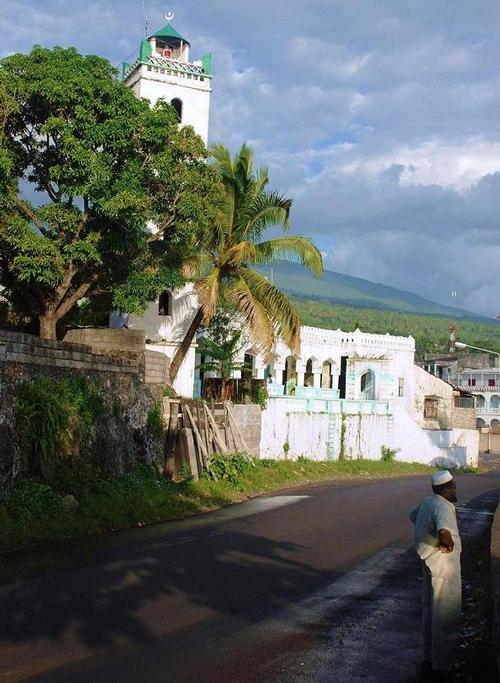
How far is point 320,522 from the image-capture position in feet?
50.3

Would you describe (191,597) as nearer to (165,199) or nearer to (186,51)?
(165,199)

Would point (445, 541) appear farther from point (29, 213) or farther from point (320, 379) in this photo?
point (320, 379)

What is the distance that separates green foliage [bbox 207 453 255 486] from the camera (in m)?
20.3

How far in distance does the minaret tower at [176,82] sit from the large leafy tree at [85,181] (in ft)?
35.2

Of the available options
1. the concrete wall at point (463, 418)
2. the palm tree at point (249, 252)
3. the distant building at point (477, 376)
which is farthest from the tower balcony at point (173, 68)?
the distant building at point (477, 376)

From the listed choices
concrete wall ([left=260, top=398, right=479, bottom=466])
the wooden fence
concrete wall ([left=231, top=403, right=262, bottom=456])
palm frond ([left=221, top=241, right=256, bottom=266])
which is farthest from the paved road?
concrete wall ([left=260, top=398, right=479, bottom=466])

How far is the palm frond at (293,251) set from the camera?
24.8 m

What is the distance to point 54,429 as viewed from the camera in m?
13.9

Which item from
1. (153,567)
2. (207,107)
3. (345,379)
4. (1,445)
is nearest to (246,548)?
(153,567)

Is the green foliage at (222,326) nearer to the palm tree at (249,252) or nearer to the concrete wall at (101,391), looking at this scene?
the palm tree at (249,252)

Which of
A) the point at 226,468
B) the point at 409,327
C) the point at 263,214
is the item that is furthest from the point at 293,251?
the point at 409,327

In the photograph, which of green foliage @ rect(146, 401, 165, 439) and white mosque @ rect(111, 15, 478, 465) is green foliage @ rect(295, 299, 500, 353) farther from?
green foliage @ rect(146, 401, 165, 439)

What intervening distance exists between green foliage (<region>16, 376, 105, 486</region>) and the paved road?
76.3 inches

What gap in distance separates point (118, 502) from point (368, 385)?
→ 32520 millimetres
